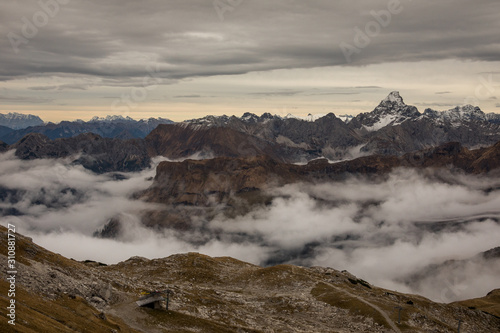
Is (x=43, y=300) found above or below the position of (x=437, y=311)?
above

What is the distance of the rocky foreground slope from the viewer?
74000 mm

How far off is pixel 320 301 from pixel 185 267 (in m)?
67.2

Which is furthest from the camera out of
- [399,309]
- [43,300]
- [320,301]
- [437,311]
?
[437,311]

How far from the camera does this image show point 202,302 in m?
110

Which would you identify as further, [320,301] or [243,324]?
[320,301]

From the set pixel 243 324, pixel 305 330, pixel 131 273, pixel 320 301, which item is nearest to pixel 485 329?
pixel 320 301

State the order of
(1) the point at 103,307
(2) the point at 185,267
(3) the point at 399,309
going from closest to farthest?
(1) the point at 103,307 → (3) the point at 399,309 → (2) the point at 185,267

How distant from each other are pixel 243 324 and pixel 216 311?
8.41 m

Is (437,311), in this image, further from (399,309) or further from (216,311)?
(216,311)

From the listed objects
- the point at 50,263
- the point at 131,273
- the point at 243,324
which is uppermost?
the point at 50,263

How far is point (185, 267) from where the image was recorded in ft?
588

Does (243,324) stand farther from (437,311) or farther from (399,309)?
(437,311)

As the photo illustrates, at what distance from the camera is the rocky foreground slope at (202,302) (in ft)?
243

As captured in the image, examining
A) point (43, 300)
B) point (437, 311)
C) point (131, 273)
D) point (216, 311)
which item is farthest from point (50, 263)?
point (437, 311)
